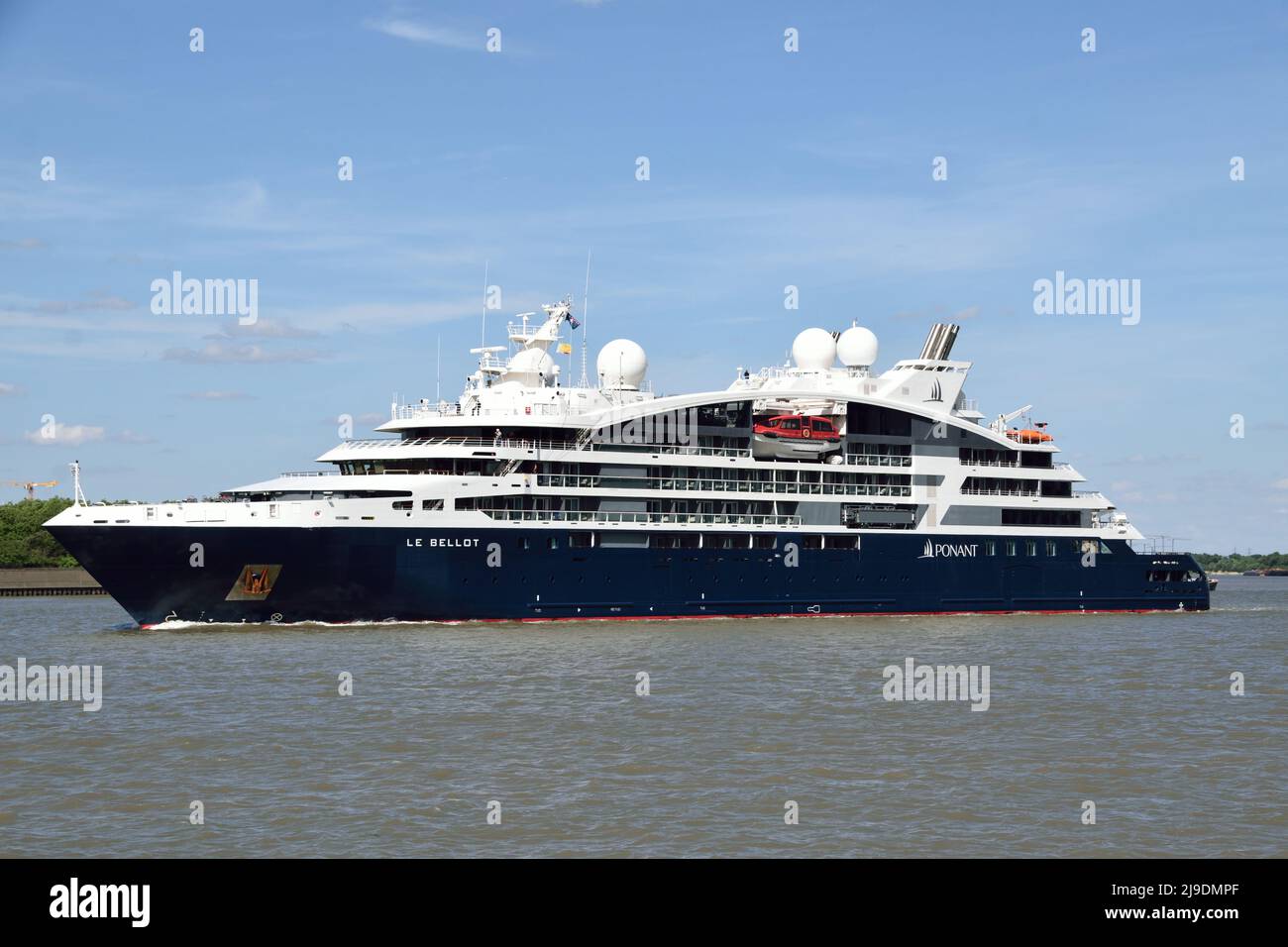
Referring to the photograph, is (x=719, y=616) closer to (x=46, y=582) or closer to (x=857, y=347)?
(x=857, y=347)

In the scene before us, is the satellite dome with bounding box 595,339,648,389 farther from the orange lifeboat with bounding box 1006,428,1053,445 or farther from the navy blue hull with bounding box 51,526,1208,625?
the orange lifeboat with bounding box 1006,428,1053,445

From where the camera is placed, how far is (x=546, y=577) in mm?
51156

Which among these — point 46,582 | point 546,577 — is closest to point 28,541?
point 46,582

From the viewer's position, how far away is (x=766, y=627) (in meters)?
52.1

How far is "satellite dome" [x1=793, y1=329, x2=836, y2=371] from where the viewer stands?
64.6 m

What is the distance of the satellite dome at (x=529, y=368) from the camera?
56719 millimetres

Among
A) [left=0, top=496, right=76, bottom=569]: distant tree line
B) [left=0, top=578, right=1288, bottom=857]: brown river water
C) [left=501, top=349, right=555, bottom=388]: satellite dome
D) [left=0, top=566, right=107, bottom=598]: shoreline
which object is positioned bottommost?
[left=0, top=578, right=1288, bottom=857]: brown river water

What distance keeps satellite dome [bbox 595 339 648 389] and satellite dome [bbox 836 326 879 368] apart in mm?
11197

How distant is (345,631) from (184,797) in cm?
2512

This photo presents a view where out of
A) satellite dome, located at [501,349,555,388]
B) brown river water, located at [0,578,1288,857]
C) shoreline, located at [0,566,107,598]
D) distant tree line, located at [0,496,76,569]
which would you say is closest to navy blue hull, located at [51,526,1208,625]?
brown river water, located at [0,578,1288,857]

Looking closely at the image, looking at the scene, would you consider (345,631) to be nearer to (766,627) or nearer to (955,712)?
(766,627)

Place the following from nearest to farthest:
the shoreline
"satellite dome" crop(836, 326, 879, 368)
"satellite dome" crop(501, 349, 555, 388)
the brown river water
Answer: the brown river water → "satellite dome" crop(501, 349, 555, 388) → "satellite dome" crop(836, 326, 879, 368) → the shoreline

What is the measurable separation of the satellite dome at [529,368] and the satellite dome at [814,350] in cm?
1426
